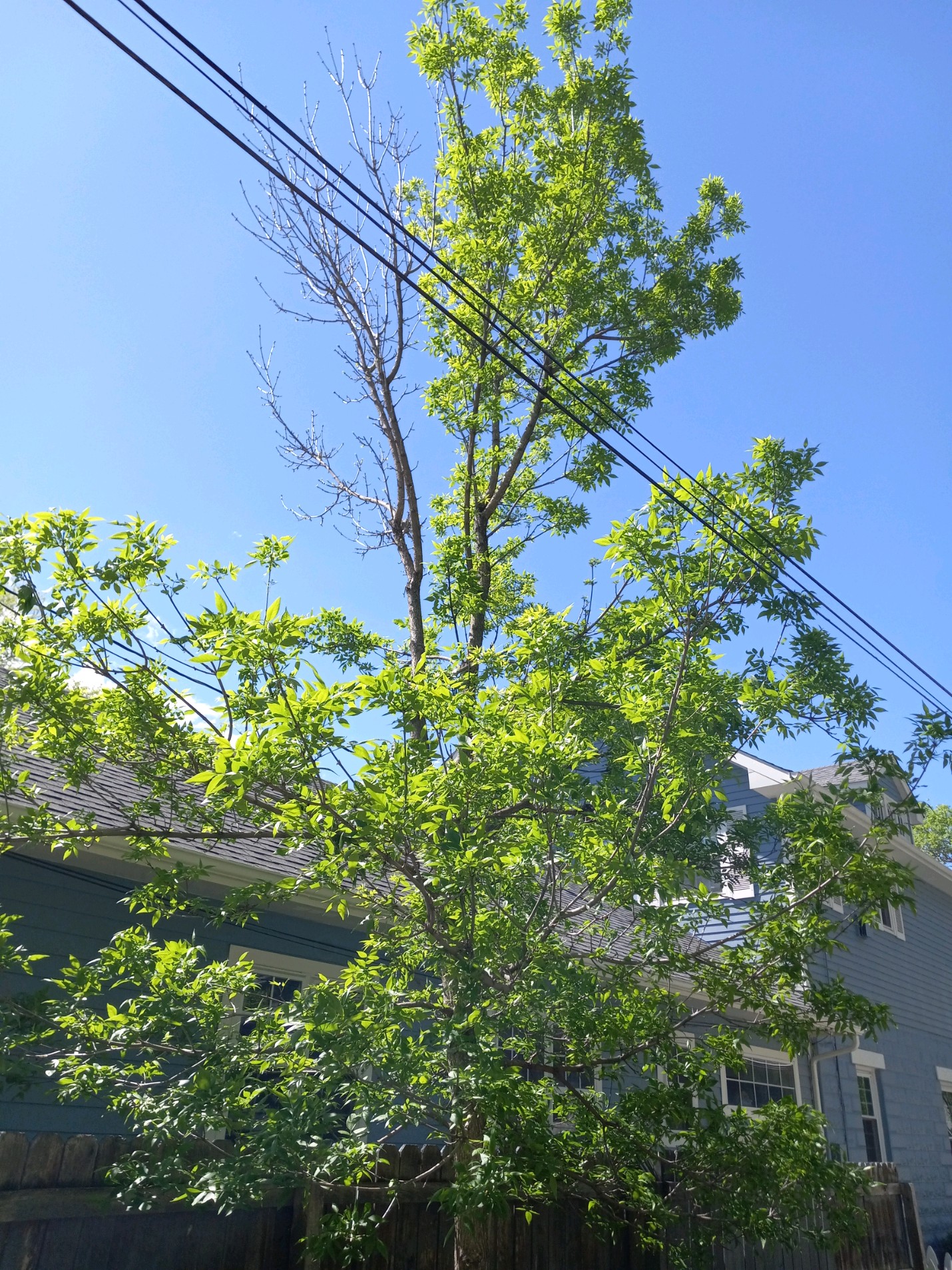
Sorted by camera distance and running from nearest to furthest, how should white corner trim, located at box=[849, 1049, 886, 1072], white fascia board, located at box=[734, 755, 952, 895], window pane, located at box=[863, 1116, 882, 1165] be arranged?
white corner trim, located at box=[849, 1049, 886, 1072], window pane, located at box=[863, 1116, 882, 1165], white fascia board, located at box=[734, 755, 952, 895]

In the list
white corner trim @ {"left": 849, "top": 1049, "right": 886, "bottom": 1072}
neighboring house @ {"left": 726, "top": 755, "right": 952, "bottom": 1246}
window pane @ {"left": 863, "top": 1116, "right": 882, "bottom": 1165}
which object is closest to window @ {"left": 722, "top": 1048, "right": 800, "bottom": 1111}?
neighboring house @ {"left": 726, "top": 755, "right": 952, "bottom": 1246}

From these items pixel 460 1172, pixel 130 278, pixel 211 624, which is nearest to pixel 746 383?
pixel 130 278

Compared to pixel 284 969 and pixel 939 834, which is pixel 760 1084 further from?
pixel 939 834

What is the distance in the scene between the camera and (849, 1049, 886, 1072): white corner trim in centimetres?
1470

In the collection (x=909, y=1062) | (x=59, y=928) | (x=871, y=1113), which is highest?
(x=909, y=1062)

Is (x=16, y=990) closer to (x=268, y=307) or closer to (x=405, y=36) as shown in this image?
(x=268, y=307)

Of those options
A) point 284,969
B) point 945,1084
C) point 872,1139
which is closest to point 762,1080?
point 872,1139

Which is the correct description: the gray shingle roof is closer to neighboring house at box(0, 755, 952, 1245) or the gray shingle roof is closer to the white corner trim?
neighboring house at box(0, 755, 952, 1245)

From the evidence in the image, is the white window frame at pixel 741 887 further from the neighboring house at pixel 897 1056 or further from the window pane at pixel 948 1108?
the window pane at pixel 948 1108

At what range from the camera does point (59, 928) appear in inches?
295

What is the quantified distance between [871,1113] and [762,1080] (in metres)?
2.67

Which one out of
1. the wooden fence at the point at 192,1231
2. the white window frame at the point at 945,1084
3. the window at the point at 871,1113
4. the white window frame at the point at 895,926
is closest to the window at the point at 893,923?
the white window frame at the point at 895,926

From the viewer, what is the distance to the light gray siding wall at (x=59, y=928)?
695cm

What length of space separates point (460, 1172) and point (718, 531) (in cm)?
364
